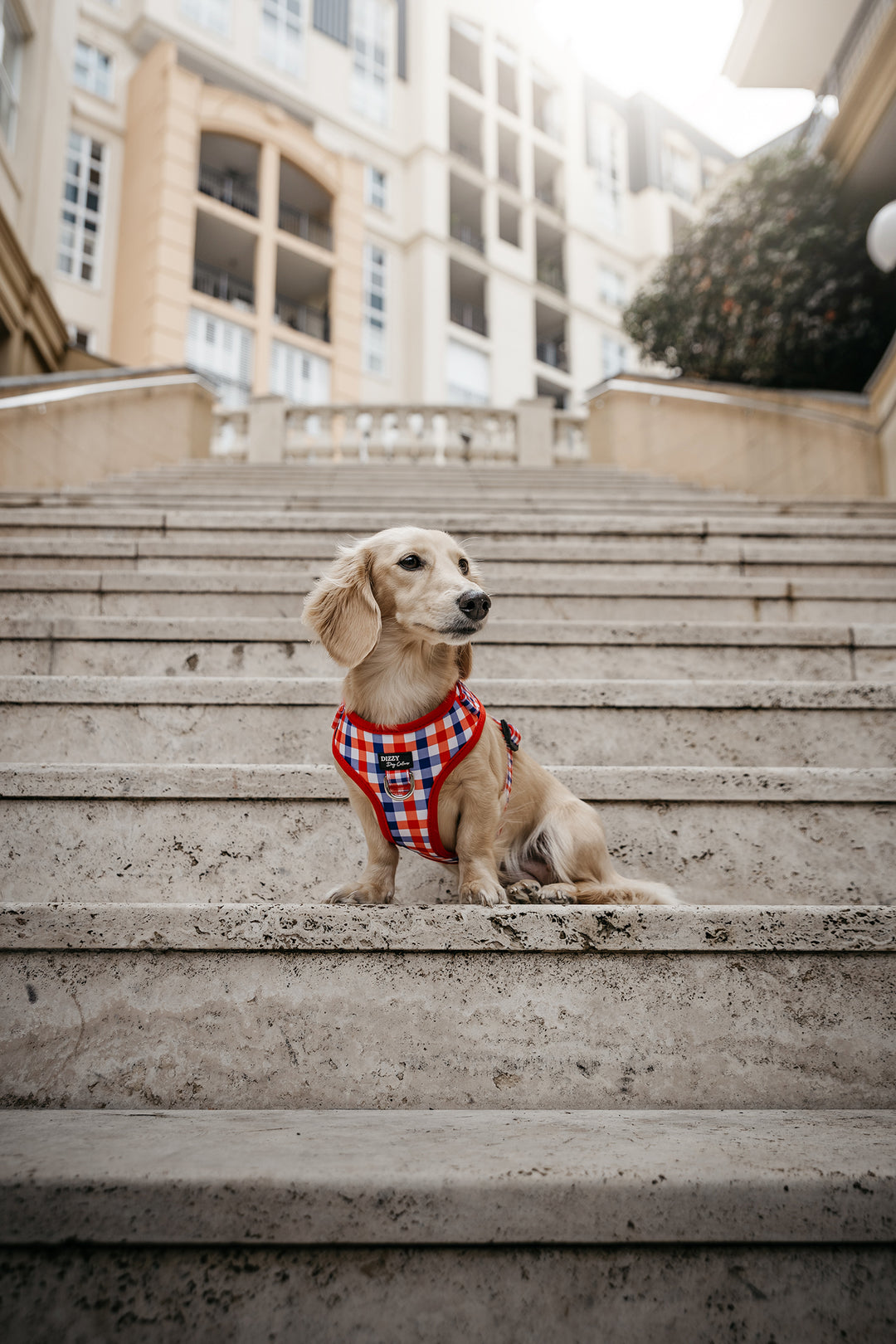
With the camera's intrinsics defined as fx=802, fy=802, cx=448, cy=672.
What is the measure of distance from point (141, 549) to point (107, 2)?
17.4 meters

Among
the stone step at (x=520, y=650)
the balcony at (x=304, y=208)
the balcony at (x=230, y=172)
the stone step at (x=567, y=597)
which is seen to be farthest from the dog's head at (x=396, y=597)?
the balcony at (x=304, y=208)

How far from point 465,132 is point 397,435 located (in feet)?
50.0

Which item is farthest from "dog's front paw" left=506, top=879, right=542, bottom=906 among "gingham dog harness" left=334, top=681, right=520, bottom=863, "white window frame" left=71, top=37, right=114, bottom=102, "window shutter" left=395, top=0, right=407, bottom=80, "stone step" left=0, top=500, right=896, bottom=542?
"window shutter" left=395, top=0, right=407, bottom=80

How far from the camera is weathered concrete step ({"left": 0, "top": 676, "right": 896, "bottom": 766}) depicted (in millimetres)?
2070

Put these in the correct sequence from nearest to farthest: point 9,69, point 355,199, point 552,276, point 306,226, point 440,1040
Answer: point 440,1040 < point 9,69 < point 355,199 < point 306,226 < point 552,276

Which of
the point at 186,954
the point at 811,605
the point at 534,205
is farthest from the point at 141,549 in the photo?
the point at 534,205

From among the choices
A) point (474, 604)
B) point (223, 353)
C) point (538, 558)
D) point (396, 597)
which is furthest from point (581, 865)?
point (223, 353)

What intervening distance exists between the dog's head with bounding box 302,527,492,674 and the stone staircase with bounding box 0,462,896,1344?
34 centimetres

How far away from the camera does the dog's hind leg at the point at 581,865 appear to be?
151 cm

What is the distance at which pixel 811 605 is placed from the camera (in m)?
3.05

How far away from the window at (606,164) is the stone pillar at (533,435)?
1592 cm

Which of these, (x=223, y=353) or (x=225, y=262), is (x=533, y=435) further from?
(x=225, y=262)

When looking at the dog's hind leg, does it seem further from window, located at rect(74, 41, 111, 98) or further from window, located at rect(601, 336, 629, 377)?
window, located at rect(601, 336, 629, 377)

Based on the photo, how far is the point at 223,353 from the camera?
1498 cm
